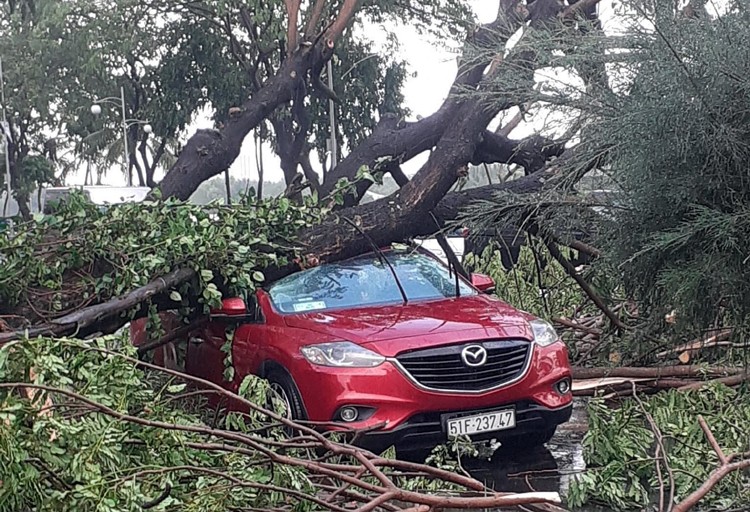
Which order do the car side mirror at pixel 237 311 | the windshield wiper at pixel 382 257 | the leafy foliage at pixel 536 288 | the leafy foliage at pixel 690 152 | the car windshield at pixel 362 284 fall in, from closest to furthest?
the leafy foliage at pixel 690 152
the car side mirror at pixel 237 311
the car windshield at pixel 362 284
the windshield wiper at pixel 382 257
the leafy foliage at pixel 536 288

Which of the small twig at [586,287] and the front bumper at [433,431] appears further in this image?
the small twig at [586,287]

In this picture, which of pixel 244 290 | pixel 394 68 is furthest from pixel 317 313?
pixel 394 68

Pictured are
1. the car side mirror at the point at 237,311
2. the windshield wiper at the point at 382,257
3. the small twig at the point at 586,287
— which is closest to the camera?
the car side mirror at the point at 237,311

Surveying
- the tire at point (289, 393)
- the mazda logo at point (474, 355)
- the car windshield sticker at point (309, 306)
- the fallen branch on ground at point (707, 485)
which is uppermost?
the car windshield sticker at point (309, 306)

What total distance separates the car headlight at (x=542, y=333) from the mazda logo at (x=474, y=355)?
525 mm

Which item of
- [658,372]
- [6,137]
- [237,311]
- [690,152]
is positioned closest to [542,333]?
[658,372]

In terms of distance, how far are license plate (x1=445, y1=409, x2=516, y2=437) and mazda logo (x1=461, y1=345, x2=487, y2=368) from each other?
0.32 metres

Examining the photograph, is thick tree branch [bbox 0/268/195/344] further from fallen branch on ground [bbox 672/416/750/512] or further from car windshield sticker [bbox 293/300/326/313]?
fallen branch on ground [bbox 672/416/750/512]

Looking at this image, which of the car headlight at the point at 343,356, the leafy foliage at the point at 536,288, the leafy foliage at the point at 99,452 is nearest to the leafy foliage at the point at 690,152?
the car headlight at the point at 343,356

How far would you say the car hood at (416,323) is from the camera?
550 cm

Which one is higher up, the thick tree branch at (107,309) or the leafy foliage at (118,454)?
the thick tree branch at (107,309)

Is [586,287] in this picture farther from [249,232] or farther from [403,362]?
[249,232]

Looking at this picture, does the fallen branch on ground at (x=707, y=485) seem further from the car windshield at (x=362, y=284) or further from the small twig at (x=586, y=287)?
the small twig at (x=586, y=287)

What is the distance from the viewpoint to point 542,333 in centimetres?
599
